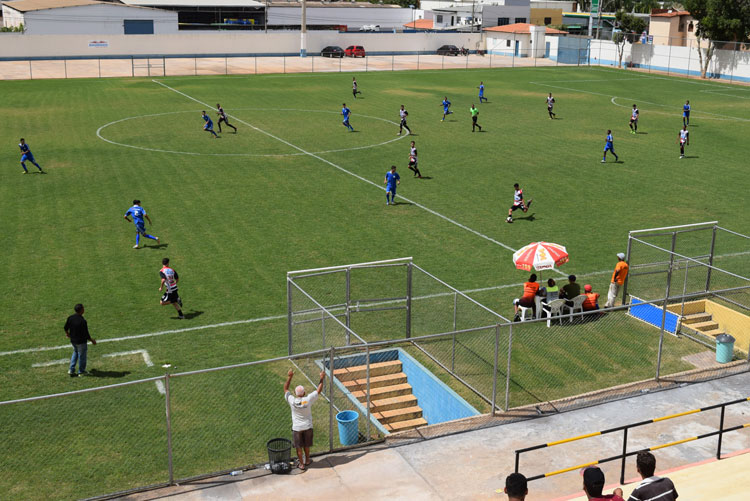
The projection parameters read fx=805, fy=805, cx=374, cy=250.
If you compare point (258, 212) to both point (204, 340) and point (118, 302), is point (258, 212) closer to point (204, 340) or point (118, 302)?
point (118, 302)

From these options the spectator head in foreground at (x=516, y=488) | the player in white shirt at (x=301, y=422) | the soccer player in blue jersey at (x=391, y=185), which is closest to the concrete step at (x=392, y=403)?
the player in white shirt at (x=301, y=422)

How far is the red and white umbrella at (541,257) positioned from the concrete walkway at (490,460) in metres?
5.61

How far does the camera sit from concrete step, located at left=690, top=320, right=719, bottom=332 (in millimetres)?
21953

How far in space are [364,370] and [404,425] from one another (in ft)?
5.08

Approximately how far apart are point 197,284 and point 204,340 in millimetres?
4187

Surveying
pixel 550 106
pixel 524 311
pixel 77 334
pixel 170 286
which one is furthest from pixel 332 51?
pixel 77 334

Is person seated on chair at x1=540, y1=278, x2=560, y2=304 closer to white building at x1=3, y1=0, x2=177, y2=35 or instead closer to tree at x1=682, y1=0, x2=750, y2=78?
tree at x1=682, y1=0, x2=750, y2=78

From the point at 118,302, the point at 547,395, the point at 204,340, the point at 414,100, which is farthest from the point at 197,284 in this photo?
the point at 414,100

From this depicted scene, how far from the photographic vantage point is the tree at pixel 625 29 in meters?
92.3

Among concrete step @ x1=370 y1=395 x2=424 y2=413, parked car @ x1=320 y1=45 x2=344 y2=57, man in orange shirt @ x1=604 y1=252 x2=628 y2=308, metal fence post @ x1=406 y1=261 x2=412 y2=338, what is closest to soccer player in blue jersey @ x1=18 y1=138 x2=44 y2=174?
metal fence post @ x1=406 y1=261 x2=412 y2=338

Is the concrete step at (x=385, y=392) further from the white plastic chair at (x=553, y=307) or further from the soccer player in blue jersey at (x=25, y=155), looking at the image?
the soccer player in blue jersey at (x=25, y=155)

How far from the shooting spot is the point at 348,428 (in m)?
15.1

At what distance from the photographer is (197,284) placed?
24281mm

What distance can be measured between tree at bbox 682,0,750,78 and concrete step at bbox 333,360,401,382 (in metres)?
71.2
